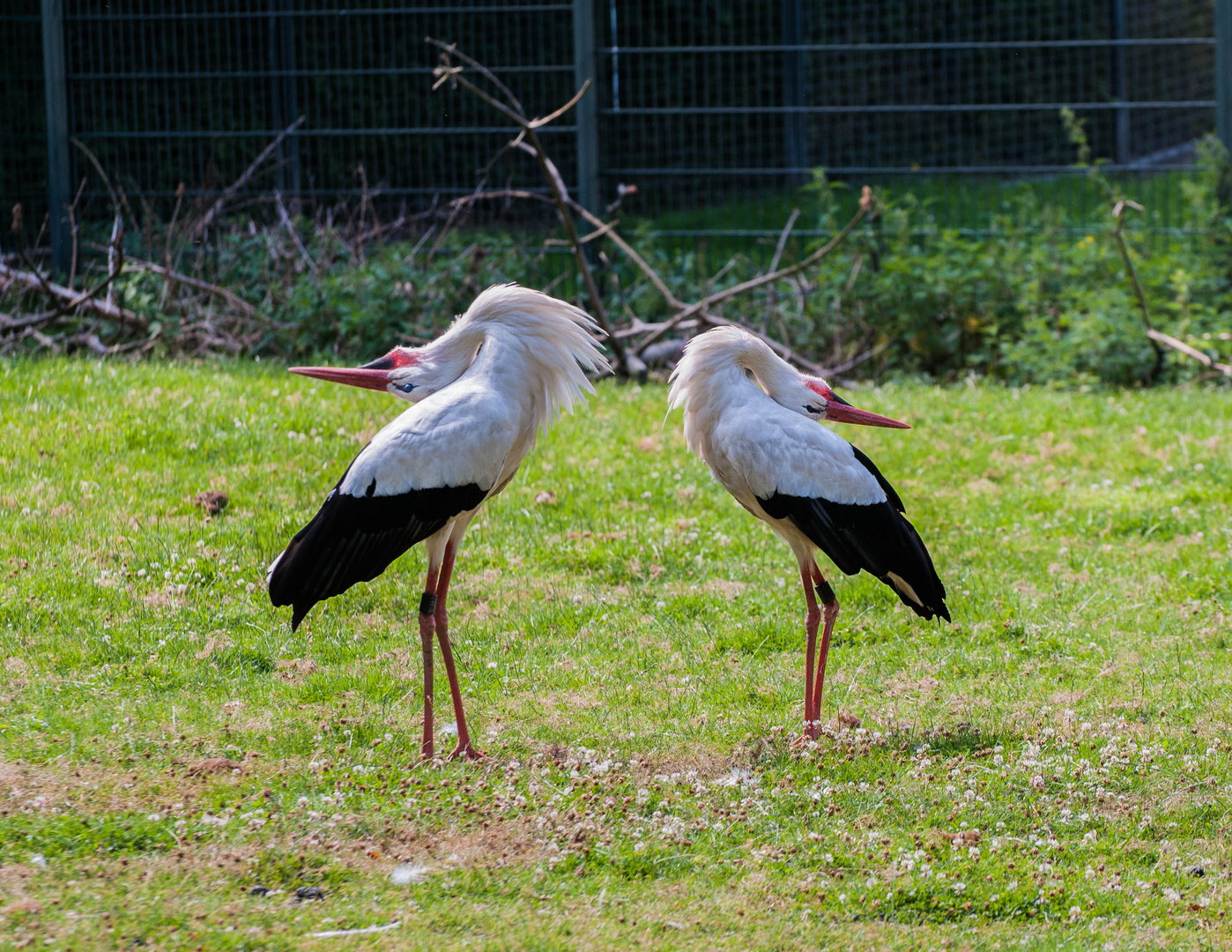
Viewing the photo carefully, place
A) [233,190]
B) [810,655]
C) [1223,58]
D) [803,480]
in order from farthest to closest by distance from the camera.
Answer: [233,190] < [1223,58] < [810,655] < [803,480]

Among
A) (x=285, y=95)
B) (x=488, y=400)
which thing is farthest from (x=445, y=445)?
(x=285, y=95)

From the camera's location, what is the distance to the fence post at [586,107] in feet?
30.8

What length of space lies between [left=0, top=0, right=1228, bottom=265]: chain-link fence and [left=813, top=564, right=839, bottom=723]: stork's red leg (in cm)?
556

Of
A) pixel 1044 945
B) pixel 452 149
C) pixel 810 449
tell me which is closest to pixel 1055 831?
pixel 1044 945

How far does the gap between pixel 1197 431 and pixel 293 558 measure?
5.18 metres

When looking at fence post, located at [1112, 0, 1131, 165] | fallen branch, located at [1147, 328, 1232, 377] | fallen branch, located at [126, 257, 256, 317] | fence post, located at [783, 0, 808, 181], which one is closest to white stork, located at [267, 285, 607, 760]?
fallen branch, located at [126, 257, 256, 317]

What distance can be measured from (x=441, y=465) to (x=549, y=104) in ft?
23.0

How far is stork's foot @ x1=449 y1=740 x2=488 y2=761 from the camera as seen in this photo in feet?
12.7

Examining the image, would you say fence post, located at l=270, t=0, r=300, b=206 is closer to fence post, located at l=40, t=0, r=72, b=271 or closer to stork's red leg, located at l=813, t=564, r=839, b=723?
fence post, located at l=40, t=0, r=72, b=271

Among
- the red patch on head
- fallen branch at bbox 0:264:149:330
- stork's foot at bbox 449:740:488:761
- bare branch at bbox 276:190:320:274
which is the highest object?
bare branch at bbox 276:190:320:274

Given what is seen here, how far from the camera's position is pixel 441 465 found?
3.88m

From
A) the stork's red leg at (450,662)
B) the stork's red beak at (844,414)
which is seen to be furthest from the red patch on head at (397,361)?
the stork's red beak at (844,414)

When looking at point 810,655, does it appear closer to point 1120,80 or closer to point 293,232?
point 293,232

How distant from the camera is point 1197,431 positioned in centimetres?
729
